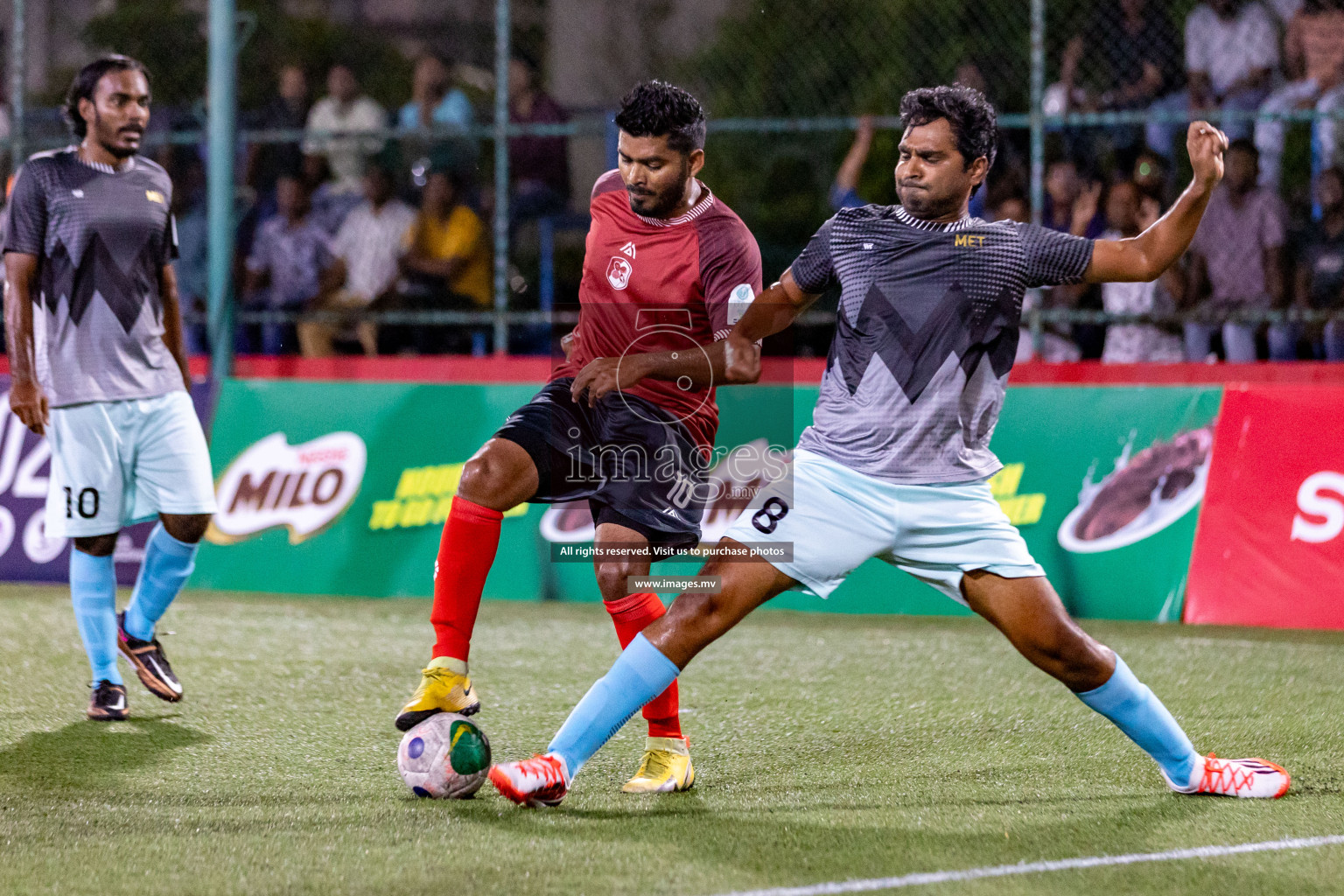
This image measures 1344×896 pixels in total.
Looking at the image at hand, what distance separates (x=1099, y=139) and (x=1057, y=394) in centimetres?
224

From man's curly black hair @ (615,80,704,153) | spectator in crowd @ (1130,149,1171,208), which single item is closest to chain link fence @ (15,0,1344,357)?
spectator in crowd @ (1130,149,1171,208)

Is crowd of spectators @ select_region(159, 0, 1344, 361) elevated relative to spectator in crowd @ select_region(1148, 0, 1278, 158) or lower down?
lower down

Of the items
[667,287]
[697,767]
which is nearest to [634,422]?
[667,287]

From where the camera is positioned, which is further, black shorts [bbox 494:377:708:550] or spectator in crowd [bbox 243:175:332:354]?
spectator in crowd [bbox 243:175:332:354]

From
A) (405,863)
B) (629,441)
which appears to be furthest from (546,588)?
(405,863)

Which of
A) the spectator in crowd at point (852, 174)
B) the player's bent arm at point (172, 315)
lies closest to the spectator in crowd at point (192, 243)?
the spectator in crowd at point (852, 174)

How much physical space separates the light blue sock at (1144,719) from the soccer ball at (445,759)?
1677 mm

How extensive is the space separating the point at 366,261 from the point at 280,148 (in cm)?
170

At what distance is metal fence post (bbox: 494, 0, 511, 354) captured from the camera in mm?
10102

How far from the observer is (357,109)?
12.5 meters

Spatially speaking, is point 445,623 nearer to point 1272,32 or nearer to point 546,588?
point 546,588

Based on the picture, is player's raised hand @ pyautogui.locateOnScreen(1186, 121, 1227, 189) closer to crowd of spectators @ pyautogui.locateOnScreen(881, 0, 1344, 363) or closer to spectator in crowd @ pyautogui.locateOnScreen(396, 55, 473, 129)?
crowd of spectators @ pyautogui.locateOnScreen(881, 0, 1344, 363)

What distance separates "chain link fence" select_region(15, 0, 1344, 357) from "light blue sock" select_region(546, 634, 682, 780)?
546cm

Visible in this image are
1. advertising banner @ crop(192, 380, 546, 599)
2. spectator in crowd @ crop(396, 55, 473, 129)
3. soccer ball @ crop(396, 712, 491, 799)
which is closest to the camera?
soccer ball @ crop(396, 712, 491, 799)
